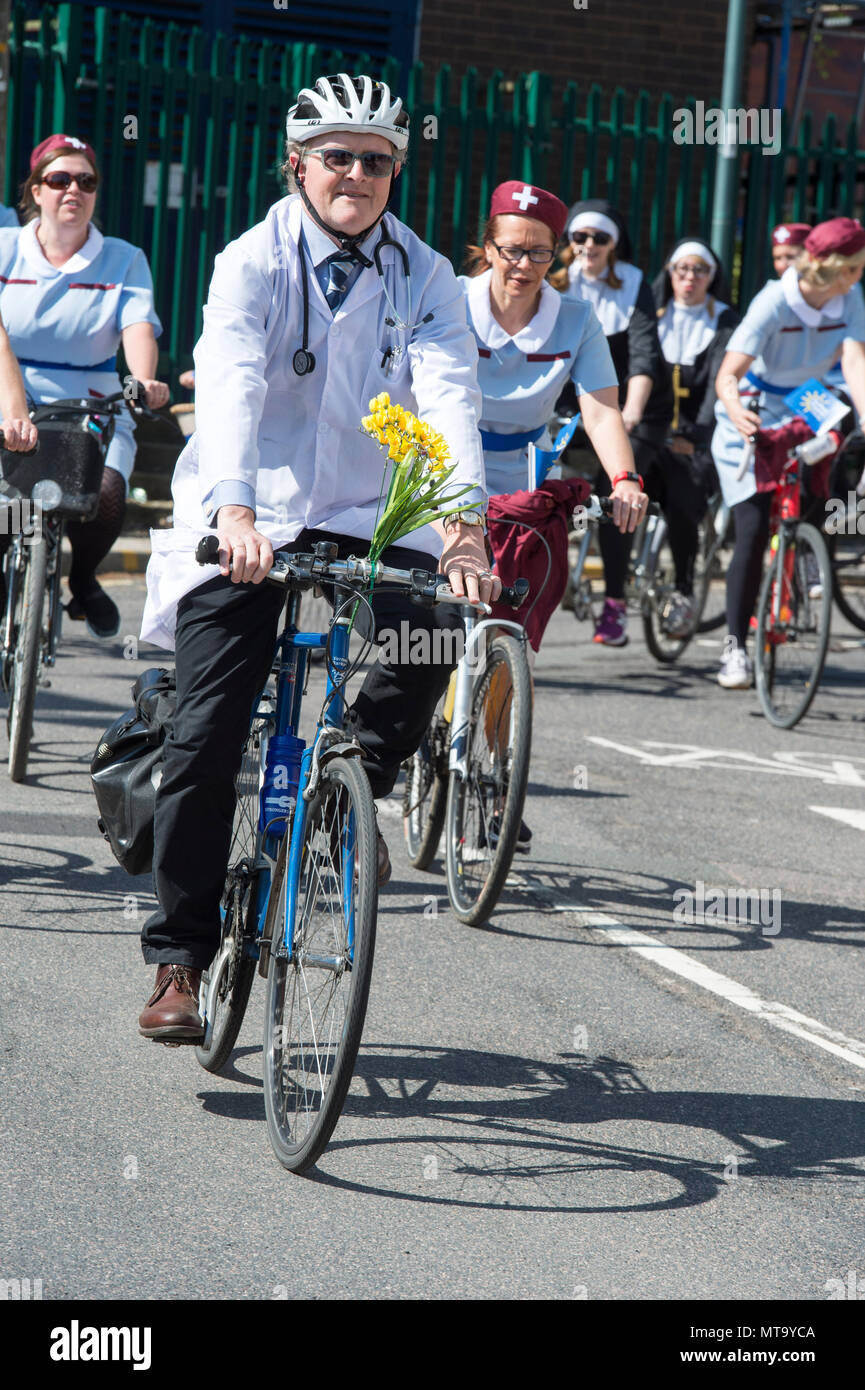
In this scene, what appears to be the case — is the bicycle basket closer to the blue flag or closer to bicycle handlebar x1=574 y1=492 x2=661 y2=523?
bicycle handlebar x1=574 y1=492 x2=661 y2=523

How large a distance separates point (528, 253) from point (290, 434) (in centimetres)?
210

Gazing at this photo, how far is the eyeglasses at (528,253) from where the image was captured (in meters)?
5.98

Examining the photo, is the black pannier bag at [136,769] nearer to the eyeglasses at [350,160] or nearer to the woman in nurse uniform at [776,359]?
the eyeglasses at [350,160]

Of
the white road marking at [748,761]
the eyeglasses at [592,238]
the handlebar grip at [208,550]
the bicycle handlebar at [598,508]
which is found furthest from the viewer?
the eyeglasses at [592,238]

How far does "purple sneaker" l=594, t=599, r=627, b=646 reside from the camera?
33.7 ft

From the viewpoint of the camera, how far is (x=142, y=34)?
13.0 metres

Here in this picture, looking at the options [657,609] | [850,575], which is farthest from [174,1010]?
[850,575]

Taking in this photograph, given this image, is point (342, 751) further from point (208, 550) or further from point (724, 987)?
point (724, 987)

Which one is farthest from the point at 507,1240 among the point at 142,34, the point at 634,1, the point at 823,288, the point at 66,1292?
the point at 634,1

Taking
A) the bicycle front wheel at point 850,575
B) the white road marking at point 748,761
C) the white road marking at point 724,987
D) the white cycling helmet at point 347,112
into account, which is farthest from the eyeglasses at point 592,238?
the white cycling helmet at point 347,112

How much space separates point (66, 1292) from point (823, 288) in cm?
680

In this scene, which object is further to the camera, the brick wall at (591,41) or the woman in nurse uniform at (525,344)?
the brick wall at (591,41)

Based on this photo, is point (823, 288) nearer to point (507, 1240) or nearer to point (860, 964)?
point (860, 964)

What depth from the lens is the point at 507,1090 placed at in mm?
4328
